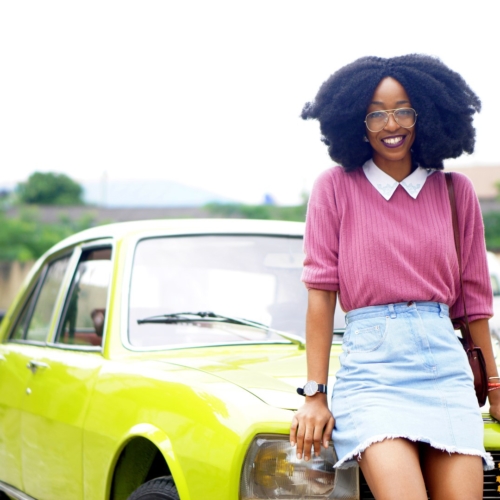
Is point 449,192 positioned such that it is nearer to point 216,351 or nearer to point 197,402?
point 197,402

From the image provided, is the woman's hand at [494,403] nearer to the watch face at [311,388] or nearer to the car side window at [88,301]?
the watch face at [311,388]

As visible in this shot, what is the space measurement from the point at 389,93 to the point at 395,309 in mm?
659

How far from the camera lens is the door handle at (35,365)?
185 inches

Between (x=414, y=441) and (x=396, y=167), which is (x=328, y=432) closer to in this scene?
(x=414, y=441)

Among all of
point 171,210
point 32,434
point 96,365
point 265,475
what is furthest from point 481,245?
point 171,210

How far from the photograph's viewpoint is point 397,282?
9.73ft

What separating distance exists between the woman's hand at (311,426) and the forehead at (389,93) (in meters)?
0.91

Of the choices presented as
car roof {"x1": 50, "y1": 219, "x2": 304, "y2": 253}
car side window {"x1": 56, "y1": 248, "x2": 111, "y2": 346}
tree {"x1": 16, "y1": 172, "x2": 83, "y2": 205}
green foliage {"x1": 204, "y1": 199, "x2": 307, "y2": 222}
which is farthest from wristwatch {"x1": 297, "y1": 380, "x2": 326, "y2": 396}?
tree {"x1": 16, "y1": 172, "x2": 83, "y2": 205}

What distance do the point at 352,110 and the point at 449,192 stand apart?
399 mm

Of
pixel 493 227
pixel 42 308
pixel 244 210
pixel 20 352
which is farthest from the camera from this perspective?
pixel 244 210

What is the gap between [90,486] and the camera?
3.81 m

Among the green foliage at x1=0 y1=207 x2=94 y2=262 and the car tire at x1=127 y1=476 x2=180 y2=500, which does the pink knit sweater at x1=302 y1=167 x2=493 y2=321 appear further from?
the green foliage at x1=0 y1=207 x2=94 y2=262

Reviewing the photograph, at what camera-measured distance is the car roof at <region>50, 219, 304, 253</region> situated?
187 inches

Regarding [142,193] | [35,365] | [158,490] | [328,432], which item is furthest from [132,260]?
[142,193]
